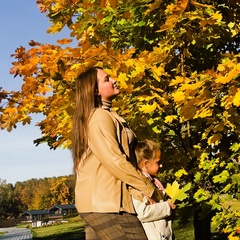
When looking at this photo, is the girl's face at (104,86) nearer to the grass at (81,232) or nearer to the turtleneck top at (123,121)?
the turtleneck top at (123,121)

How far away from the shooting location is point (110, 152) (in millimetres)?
2205

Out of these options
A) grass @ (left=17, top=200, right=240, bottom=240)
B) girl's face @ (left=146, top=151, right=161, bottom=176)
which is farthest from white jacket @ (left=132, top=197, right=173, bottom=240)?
Result: grass @ (left=17, top=200, right=240, bottom=240)

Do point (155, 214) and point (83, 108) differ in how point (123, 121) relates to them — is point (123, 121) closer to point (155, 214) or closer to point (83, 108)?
point (83, 108)

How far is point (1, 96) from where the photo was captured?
486cm

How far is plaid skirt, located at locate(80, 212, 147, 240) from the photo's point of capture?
87.8 inches

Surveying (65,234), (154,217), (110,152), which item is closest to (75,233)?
(65,234)

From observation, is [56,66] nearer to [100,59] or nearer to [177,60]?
[100,59]

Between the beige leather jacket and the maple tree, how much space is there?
1.22 meters

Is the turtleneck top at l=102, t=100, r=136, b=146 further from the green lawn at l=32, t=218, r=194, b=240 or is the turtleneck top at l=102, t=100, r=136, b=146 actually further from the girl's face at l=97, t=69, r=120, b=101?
the green lawn at l=32, t=218, r=194, b=240

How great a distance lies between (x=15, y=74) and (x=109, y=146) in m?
2.93

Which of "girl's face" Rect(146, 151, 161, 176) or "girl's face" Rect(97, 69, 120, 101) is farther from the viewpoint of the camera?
"girl's face" Rect(146, 151, 161, 176)

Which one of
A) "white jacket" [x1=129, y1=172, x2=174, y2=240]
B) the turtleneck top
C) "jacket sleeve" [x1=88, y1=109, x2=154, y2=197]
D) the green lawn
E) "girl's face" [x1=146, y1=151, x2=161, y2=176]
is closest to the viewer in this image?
"jacket sleeve" [x1=88, y1=109, x2=154, y2=197]

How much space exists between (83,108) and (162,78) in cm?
188

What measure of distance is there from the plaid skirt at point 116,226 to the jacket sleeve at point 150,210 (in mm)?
54
